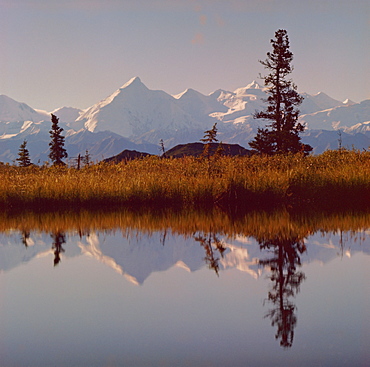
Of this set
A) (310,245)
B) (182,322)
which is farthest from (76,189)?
(182,322)

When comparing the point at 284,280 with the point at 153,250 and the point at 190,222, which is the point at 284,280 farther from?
the point at 190,222

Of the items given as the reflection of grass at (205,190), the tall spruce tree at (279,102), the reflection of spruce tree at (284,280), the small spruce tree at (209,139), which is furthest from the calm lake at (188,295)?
the tall spruce tree at (279,102)

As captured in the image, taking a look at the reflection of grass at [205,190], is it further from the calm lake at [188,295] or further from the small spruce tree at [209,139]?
the calm lake at [188,295]

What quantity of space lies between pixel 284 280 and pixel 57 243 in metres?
5.79

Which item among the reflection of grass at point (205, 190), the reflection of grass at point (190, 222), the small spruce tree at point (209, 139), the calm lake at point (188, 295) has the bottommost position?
the calm lake at point (188, 295)

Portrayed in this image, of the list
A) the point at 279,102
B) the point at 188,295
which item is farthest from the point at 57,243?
the point at 279,102

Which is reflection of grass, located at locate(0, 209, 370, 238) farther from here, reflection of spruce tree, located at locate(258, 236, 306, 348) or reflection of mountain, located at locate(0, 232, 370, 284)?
reflection of spruce tree, located at locate(258, 236, 306, 348)

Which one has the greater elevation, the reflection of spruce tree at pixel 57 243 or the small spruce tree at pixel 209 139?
the small spruce tree at pixel 209 139

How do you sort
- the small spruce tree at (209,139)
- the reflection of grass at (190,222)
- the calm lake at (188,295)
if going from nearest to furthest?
1. the calm lake at (188,295)
2. the reflection of grass at (190,222)
3. the small spruce tree at (209,139)

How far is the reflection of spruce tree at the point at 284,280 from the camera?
19.8ft

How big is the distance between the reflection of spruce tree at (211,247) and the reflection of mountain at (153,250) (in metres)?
0.11

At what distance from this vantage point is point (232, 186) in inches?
728

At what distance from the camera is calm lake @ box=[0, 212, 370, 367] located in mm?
5359

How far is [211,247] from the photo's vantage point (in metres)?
10.8
